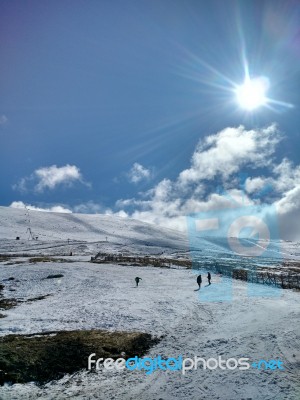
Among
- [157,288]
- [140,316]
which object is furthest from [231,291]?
[140,316]

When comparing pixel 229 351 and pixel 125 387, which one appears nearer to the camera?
pixel 125 387

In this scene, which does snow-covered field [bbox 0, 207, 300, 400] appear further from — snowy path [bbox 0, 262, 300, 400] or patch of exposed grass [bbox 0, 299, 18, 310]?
patch of exposed grass [bbox 0, 299, 18, 310]

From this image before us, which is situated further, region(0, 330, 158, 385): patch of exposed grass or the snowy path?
region(0, 330, 158, 385): patch of exposed grass

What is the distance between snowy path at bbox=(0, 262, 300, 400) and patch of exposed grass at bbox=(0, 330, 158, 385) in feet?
2.54

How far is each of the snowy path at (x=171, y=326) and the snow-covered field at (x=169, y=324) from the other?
40 millimetres

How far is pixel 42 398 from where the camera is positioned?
12703mm

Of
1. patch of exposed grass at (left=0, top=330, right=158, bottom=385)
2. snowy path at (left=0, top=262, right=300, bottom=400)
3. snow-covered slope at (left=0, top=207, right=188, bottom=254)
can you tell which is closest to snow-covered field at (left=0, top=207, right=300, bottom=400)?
snowy path at (left=0, top=262, right=300, bottom=400)

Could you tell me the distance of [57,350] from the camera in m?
16.4

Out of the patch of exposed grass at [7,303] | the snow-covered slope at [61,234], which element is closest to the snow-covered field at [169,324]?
the patch of exposed grass at [7,303]

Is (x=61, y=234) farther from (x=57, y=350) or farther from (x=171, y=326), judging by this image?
(x=57, y=350)

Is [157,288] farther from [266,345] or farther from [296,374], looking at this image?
[296,374]

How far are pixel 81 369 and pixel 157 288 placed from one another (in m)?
24.4

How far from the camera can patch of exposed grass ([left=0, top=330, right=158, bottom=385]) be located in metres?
14.4

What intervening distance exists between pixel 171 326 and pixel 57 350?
8315 millimetres
